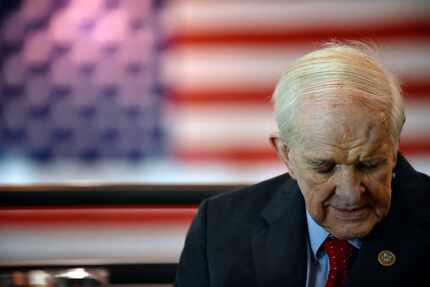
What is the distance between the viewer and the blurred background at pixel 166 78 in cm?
500

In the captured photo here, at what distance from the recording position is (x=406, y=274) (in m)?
1.63

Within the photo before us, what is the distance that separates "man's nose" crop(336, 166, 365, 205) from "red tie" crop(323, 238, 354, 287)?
14cm

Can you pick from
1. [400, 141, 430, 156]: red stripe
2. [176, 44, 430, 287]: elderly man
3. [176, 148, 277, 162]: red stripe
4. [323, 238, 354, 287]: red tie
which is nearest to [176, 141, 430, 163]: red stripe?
[176, 148, 277, 162]: red stripe

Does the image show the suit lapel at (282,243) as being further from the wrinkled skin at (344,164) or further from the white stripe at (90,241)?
the white stripe at (90,241)

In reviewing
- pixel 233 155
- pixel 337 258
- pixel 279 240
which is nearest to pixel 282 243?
pixel 279 240

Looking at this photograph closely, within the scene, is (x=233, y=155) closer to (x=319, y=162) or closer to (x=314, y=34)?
(x=314, y=34)

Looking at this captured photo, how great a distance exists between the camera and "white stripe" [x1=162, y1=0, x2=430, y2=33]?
16.3ft

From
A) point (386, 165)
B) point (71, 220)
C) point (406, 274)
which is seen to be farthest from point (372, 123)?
point (71, 220)

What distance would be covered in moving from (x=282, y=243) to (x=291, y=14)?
134 inches

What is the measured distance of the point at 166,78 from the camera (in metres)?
5.52

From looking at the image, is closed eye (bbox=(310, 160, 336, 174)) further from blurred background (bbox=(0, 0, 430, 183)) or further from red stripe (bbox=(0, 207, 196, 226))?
red stripe (bbox=(0, 207, 196, 226))

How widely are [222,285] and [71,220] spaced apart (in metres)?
3.81

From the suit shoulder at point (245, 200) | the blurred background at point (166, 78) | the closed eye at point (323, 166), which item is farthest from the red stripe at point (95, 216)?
the closed eye at point (323, 166)

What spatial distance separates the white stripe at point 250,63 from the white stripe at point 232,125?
0.14m
